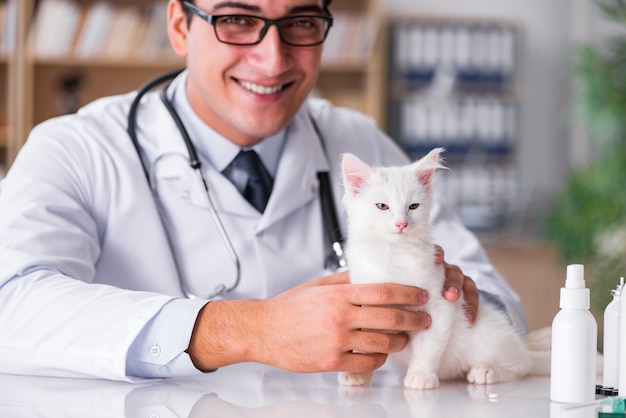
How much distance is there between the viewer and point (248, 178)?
1.74 meters

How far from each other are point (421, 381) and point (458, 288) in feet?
0.47

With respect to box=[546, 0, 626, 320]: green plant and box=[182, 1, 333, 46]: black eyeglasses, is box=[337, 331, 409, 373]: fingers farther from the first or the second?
box=[546, 0, 626, 320]: green plant

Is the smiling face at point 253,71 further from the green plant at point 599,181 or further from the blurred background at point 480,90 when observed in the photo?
the green plant at point 599,181

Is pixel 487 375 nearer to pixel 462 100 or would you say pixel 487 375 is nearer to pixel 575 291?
pixel 575 291

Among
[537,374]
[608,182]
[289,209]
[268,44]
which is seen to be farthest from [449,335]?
[608,182]

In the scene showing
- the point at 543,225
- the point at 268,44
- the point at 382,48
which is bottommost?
the point at 543,225

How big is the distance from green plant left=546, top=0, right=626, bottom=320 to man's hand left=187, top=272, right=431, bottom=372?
10.0ft

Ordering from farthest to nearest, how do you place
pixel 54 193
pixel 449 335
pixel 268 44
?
pixel 268 44 < pixel 54 193 < pixel 449 335

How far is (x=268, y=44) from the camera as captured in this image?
5.31ft

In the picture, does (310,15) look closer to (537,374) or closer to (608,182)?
(537,374)

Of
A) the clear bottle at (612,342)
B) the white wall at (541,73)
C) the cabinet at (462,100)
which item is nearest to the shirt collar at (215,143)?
the clear bottle at (612,342)

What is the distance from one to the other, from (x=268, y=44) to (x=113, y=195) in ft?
1.44

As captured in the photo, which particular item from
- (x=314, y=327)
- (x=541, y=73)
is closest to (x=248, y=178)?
(x=314, y=327)

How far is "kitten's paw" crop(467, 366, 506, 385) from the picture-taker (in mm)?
1208
